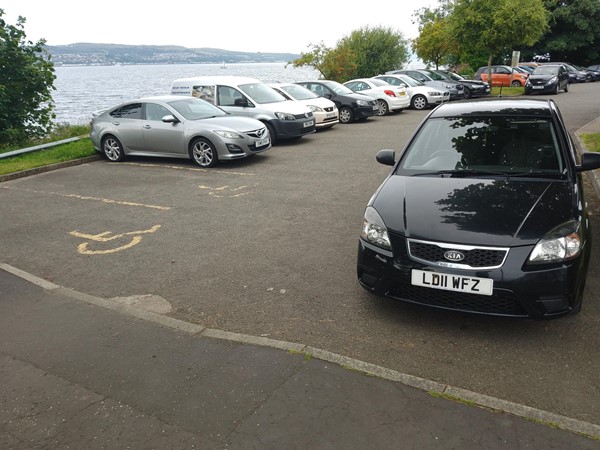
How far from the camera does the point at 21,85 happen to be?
594 inches

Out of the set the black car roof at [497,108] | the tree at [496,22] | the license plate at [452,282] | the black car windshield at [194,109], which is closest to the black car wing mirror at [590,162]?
the black car roof at [497,108]

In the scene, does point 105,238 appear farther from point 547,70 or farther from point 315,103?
point 547,70

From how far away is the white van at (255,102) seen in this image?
1382cm

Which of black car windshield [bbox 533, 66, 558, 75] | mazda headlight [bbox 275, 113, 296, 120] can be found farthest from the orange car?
mazda headlight [bbox 275, 113, 296, 120]

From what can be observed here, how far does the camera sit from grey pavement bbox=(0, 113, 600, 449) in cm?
292

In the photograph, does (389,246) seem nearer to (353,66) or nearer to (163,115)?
(163,115)

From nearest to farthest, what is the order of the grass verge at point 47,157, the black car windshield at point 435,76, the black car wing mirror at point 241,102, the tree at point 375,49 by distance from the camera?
1. the grass verge at point 47,157
2. the black car wing mirror at point 241,102
3. the black car windshield at point 435,76
4. the tree at point 375,49

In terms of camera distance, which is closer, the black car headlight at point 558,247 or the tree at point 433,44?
the black car headlight at point 558,247

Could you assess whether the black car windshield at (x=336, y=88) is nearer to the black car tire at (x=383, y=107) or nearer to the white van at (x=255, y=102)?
the black car tire at (x=383, y=107)

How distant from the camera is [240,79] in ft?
49.6

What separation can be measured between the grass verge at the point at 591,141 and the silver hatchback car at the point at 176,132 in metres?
7.06

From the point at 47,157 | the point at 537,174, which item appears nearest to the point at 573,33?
the point at 47,157

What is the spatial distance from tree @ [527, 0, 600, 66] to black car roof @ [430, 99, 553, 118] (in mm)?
46416

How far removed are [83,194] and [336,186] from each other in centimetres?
465
